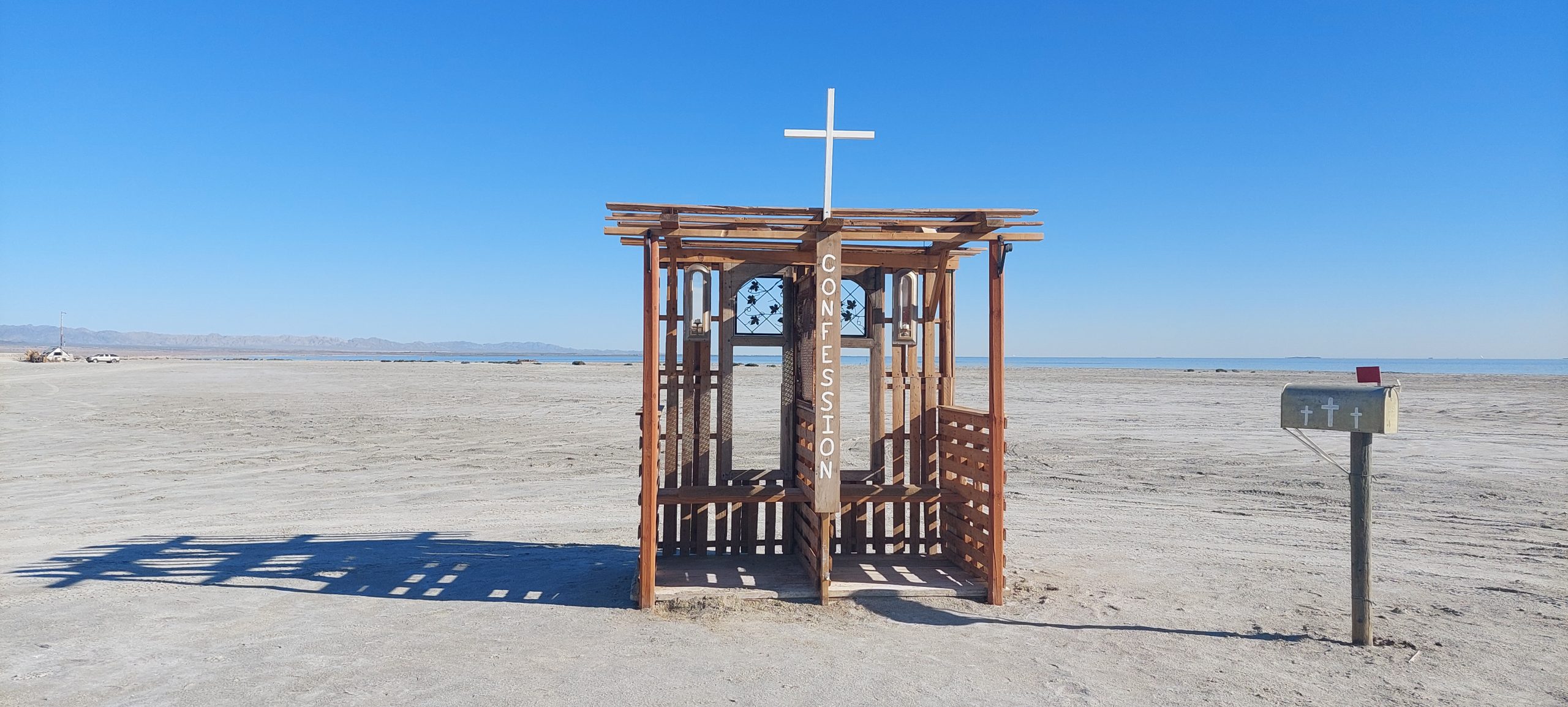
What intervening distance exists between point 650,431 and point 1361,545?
4776 millimetres

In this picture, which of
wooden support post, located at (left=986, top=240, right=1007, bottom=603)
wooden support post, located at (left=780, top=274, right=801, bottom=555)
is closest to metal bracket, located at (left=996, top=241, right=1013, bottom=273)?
wooden support post, located at (left=986, top=240, right=1007, bottom=603)

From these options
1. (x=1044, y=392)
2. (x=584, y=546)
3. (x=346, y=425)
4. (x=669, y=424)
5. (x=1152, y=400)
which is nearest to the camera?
(x=669, y=424)

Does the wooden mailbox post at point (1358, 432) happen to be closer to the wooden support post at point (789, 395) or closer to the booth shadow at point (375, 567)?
the wooden support post at point (789, 395)

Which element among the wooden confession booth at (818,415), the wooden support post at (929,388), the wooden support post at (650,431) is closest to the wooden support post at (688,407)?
the wooden confession booth at (818,415)

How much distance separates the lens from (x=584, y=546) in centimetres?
858

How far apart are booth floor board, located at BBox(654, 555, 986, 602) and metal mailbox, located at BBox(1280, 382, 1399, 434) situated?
8.36ft

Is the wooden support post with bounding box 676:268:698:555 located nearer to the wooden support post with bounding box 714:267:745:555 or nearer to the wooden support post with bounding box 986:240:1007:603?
the wooden support post with bounding box 714:267:745:555

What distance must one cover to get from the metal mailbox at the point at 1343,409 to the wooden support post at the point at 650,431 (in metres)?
4.20

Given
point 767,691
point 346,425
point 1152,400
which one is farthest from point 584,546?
point 1152,400

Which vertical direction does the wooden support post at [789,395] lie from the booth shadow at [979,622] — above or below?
above

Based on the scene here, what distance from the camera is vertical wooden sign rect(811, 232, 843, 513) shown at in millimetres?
6402

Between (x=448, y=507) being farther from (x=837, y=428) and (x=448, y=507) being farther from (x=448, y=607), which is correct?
Result: (x=837, y=428)

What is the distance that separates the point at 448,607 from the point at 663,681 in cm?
226

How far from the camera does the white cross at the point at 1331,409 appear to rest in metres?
5.46
